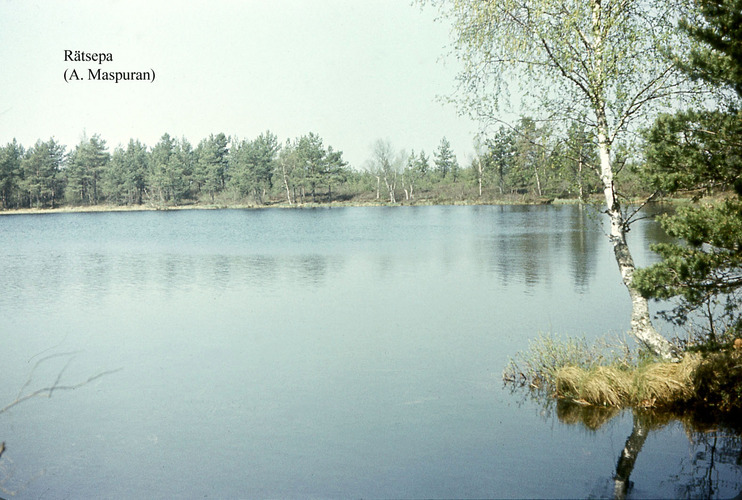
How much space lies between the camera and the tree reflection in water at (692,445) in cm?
864

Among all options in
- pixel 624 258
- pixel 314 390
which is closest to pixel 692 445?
pixel 624 258

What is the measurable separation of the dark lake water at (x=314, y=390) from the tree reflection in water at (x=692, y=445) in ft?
0.13

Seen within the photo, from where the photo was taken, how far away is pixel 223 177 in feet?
443

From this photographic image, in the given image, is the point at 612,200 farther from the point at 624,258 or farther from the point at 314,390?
the point at 314,390

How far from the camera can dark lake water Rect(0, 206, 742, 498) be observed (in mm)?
9422

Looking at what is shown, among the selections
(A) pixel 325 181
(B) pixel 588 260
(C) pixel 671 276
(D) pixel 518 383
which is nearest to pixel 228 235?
(B) pixel 588 260

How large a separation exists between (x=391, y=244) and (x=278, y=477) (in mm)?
33084

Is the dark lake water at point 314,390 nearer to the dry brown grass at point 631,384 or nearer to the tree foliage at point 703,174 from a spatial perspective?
the dry brown grass at point 631,384

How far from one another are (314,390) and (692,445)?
7.06 meters

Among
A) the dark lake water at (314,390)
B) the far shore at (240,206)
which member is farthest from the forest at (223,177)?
the dark lake water at (314,390)

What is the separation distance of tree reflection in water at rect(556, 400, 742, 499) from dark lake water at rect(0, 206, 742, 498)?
0.13 ft

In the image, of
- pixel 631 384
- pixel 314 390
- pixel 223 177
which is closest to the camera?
pixel 631 384

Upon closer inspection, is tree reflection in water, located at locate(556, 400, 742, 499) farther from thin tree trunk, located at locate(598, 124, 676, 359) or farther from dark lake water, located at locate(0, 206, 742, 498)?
thin tree trunk, located at locate(598, 124, 676, 359)

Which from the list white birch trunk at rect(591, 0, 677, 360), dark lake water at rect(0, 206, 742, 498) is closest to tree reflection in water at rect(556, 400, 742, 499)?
dark lake water at rect(0, 206, 742, 498)
